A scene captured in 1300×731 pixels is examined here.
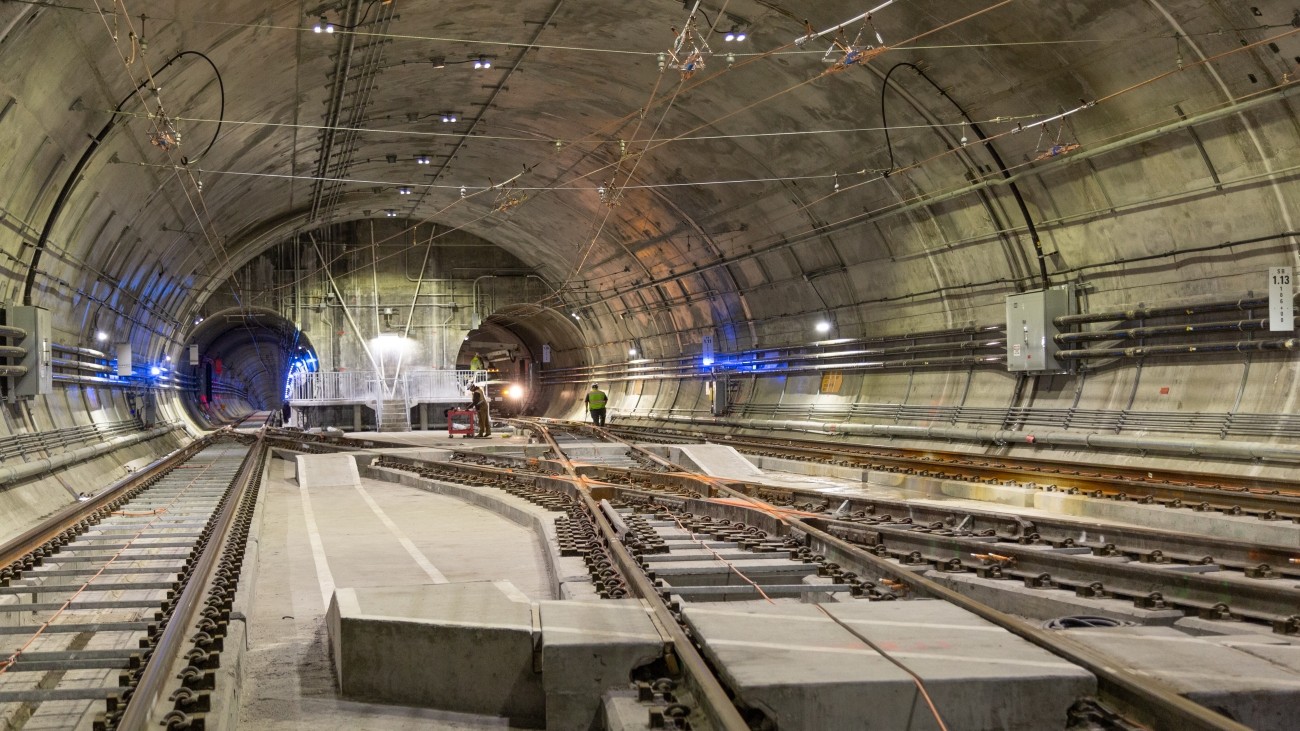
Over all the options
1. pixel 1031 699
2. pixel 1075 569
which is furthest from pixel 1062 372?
pixel 1031 699

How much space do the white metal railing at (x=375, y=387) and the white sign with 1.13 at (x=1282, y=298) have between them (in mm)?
25897

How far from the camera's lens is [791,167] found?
66.0 feet

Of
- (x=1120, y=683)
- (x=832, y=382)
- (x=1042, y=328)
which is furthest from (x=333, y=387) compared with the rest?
(x=1120, y=683)

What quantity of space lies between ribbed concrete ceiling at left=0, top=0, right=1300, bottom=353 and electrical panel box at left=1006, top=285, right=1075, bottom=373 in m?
0.46

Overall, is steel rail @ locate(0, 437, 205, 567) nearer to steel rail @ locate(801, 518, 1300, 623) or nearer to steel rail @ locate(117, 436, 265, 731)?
steel rail @ locate(117, 436, 265, 731)

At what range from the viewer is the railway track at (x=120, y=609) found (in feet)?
15.3

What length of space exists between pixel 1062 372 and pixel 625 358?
21.5m

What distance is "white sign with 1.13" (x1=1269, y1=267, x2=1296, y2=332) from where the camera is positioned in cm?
1252

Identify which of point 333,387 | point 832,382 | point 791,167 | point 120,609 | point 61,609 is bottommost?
point 120,609

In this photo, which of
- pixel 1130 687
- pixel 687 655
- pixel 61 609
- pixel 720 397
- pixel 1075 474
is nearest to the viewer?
pixel 1130 687

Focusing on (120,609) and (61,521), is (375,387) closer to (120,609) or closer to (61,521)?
(61,521)

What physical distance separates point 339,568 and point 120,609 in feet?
5.78

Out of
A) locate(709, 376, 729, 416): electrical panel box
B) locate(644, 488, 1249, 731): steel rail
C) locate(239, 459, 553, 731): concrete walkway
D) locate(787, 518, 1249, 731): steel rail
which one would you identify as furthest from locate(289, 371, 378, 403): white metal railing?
locate(787, 518, 1249, 731): steel rail

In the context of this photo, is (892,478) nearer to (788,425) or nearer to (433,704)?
(788,425)
